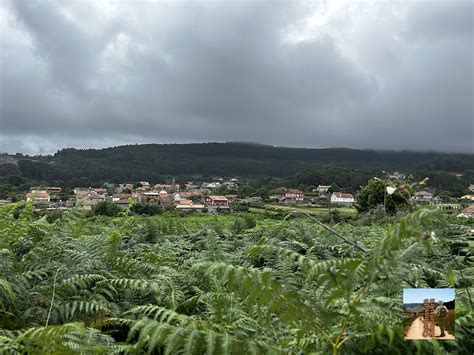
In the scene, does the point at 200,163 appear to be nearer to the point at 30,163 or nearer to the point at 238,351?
the point at 30,163

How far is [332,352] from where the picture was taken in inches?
97.2

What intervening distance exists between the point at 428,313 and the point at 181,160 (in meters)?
100

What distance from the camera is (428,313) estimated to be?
7.17ft

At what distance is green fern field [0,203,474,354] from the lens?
226 cm

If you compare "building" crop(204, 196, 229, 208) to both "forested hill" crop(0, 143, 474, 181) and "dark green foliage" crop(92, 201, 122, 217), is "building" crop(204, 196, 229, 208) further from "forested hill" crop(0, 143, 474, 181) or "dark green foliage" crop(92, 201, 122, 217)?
"forested hill" crop(0, 143, 474, 181)

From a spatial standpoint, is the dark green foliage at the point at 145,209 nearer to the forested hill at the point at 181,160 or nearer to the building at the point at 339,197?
the building at the point at 339,197

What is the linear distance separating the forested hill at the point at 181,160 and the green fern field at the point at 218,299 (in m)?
55.6

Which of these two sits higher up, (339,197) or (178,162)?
(339,197)

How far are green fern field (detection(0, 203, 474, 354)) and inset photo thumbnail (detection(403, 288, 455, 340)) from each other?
0.11 m

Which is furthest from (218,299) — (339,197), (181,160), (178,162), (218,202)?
(181,160)

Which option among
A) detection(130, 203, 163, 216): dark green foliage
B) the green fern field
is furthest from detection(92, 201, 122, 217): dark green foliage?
the green fern field

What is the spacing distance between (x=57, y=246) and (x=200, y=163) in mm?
94713

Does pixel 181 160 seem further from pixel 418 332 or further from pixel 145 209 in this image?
pixel 418 332

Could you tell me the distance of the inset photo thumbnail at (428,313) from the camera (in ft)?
7.11
